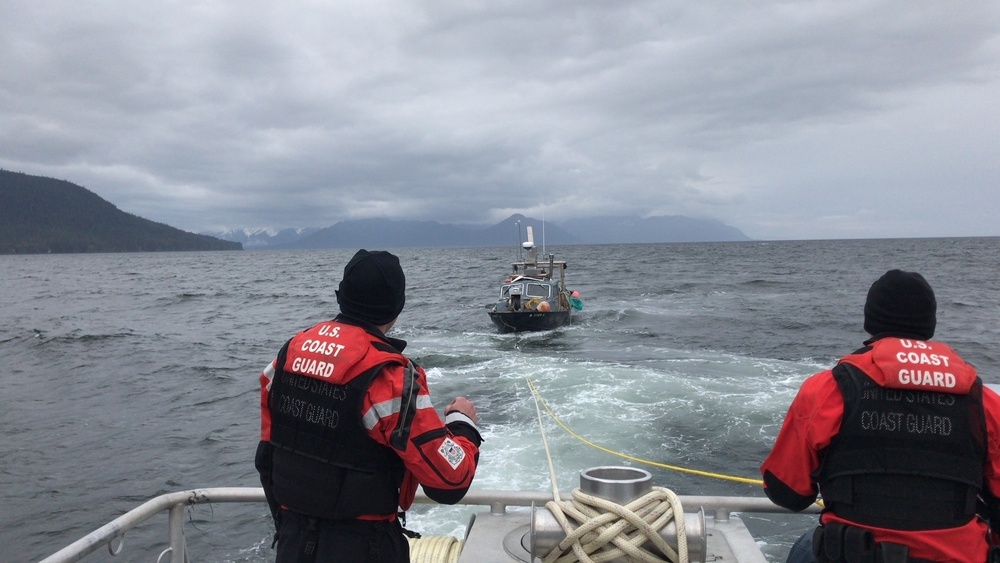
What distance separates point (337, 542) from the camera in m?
2.54

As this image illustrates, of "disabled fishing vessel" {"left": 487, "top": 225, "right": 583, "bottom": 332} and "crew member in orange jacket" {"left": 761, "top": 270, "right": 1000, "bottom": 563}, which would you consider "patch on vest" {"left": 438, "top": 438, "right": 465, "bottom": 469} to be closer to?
"crew member in orange jacket" {"left": 761, "top": 270, "right": 1000, "bottom": 563}

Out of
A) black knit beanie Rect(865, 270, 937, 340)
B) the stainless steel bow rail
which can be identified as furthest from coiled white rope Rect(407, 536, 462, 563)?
black knit beanie Rect(865, 270, 937, 340)

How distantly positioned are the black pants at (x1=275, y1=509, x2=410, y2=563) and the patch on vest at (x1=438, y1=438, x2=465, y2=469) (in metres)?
0.39

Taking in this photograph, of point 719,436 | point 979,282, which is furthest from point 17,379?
point 979,282

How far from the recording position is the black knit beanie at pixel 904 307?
2586mm

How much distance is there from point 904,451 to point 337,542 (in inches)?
84.0

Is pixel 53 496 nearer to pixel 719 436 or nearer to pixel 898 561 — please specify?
pixel 719 436

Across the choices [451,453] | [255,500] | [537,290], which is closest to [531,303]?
[537,290]

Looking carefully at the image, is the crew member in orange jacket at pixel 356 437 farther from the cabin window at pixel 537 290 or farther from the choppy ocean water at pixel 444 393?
the cabin window at pixel 537 290

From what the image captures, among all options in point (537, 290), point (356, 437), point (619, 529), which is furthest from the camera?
point (537, 290)

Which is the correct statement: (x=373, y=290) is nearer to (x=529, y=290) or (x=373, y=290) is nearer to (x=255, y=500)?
(x=255, y=500)

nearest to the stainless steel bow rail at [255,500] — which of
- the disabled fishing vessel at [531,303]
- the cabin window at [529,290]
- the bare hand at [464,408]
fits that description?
the bare hand at [464,408]

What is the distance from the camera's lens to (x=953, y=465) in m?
2.39

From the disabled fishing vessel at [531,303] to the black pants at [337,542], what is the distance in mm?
22844
